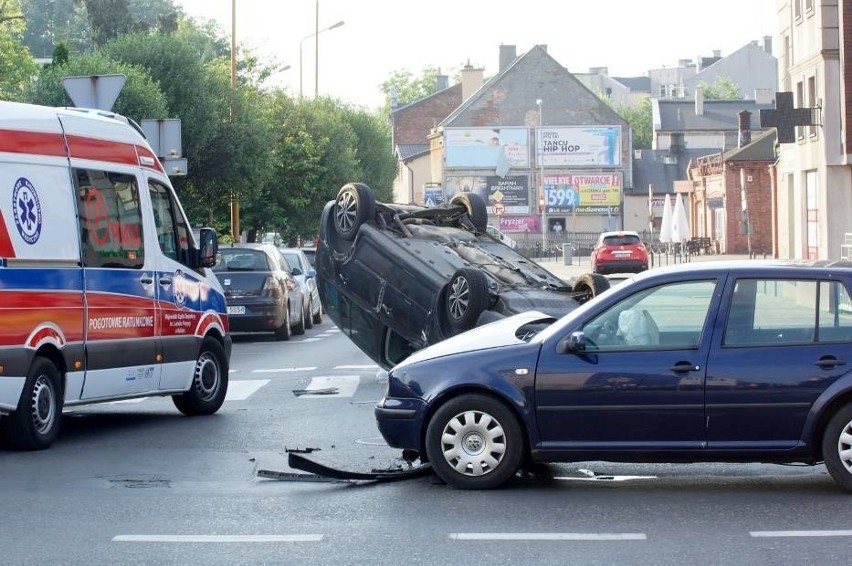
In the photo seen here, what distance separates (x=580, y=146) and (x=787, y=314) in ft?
284

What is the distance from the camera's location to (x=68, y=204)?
38.3ft

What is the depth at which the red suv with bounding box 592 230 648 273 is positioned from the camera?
174 ft

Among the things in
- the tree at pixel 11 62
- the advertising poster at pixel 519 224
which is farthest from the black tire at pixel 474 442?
the advertising poster at pixel 519 224

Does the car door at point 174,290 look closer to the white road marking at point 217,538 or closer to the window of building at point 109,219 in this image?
the window of building at point 109,219

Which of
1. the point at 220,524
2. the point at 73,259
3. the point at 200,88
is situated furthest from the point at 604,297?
the point at 200,88

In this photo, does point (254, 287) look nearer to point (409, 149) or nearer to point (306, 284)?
point (306, 284)

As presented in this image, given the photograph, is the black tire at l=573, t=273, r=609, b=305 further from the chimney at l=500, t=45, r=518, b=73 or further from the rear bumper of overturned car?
the chimney at l=500, t=45, r=518, b=73

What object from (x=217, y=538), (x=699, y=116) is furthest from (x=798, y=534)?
(x=699, y=116)

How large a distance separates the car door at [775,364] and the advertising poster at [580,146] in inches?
3349

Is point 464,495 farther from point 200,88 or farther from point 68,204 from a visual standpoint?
point 200,88

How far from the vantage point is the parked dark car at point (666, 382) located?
28.9ft

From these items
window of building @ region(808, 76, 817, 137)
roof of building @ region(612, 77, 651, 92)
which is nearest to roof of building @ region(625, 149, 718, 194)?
window of building @ region(808, 76, 817, 137)

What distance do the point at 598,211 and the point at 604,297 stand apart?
86556mm

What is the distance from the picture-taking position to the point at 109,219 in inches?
486
